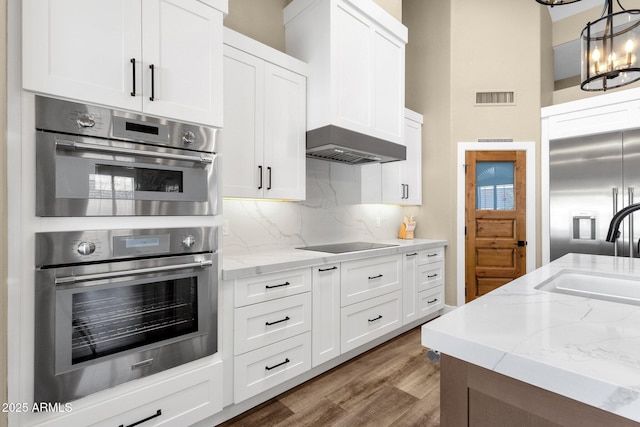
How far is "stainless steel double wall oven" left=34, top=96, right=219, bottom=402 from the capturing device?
4.34 ft

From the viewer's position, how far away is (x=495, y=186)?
390cm

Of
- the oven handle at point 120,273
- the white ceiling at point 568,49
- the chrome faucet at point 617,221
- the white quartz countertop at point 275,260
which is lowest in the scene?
the white quartz countertop at point 275,260

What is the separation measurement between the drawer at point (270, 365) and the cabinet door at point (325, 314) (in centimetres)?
9

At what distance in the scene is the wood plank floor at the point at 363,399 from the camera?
6.43 ft

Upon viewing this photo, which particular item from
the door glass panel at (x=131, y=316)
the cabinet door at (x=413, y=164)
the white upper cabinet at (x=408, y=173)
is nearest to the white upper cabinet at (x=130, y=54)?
the door glass panel at (x=131, y=316)

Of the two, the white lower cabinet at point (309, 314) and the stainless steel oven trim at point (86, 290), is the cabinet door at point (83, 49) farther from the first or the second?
the white lower cabinet at point (309, 314)

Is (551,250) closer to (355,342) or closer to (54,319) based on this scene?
(355,342)

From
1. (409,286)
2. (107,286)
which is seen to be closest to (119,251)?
Answer: (107,286)

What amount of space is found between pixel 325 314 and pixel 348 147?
1360mm

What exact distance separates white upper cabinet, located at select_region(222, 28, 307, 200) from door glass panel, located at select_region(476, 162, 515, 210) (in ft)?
8.01

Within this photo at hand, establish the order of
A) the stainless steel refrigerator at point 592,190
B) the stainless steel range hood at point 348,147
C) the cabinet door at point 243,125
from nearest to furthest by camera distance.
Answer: the cabinet door at point 243,125, the stainless steel range hood at point 348,147, the stainless steel refrigerator at point 592,190

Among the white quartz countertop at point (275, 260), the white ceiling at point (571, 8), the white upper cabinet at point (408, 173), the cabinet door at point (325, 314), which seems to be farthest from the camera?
the white ceiling at point (571, 8)

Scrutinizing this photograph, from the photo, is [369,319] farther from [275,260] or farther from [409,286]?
[275,260]

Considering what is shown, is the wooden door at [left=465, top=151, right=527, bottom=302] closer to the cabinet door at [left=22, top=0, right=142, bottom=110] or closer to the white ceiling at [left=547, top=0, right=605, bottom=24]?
the white ceiling at [left=547, top=0, right=605, bottom=24]
